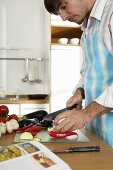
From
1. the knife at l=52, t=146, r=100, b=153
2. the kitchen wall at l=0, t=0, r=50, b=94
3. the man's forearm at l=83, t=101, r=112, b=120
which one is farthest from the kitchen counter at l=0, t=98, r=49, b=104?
the knife at l=52, t=146, r=100, b=153

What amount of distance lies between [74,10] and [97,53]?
0.68 ft

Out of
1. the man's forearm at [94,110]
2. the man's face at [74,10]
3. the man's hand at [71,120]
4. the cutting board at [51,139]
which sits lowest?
the cutting board at [51,139]

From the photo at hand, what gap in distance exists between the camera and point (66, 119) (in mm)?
869

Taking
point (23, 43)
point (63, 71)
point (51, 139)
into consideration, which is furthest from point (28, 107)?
point (51, 139)

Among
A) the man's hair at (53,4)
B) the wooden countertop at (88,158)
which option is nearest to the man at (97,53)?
the man's hair at (53,4)

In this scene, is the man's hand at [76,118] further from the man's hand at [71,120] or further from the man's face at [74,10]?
the man's face at [74,10]

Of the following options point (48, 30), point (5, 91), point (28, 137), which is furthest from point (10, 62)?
point (28, 137)

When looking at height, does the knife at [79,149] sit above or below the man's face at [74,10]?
below

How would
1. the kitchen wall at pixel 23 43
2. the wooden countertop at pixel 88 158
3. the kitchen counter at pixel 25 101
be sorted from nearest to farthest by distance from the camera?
1. the wooden countertop at pixel 88 158
2. the kitchen counter at pixel 25 101
3. the kitchen wall at pixel 23 43

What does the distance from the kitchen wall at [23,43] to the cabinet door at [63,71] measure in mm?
240

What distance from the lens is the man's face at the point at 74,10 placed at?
42.9 inches

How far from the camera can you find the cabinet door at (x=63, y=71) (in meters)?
2.84

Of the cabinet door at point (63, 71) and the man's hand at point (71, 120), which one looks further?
the cabinet door at point (63, 71)

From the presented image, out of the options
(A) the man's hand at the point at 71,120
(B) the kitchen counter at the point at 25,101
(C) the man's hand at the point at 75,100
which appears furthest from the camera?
(B) the kitchen counter at the point at 25,101
